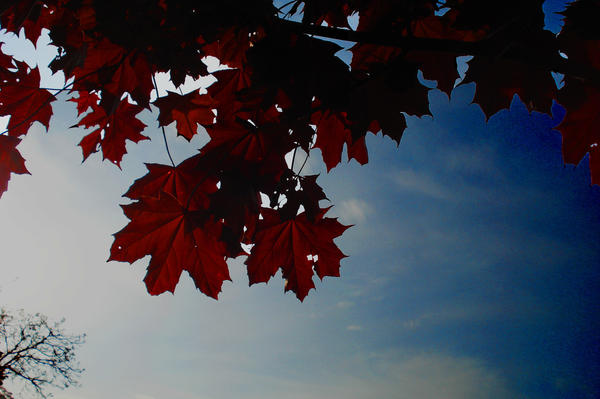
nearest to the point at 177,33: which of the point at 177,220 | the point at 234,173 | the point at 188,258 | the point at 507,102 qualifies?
the point at 234,173

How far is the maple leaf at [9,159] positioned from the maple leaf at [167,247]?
1.19 meters

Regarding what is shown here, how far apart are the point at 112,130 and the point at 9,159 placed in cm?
64

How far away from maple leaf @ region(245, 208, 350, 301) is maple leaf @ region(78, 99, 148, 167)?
127 centimetres

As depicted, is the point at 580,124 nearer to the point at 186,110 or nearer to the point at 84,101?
the point at 186,110

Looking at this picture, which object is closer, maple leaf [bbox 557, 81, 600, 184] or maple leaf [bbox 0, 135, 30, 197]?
maple leaf [bbox 557, 81, 600, 184]

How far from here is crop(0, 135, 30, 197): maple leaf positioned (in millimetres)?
2223

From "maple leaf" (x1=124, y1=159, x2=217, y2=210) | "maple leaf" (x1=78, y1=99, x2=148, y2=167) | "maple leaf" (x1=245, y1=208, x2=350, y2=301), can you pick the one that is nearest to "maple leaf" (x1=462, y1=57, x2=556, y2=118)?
"maple leaf" (x1=245, y1=208, x2=350, y2=301)

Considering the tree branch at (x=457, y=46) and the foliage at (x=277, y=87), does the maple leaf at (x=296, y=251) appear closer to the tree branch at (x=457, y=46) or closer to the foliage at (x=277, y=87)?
the foliage at (x=277, y=87)

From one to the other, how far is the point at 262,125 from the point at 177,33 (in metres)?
0.51

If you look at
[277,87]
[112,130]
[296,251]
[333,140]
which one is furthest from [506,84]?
[112,130]

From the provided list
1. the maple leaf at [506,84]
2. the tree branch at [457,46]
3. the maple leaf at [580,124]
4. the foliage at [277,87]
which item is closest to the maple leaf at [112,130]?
the foliage at [277,87]

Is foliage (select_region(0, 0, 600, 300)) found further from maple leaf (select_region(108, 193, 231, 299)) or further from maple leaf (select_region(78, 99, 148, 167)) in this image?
maple leaf (select_region(78, 99, 148, 167))

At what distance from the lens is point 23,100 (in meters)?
2.37

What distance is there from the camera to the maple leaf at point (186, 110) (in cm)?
196
